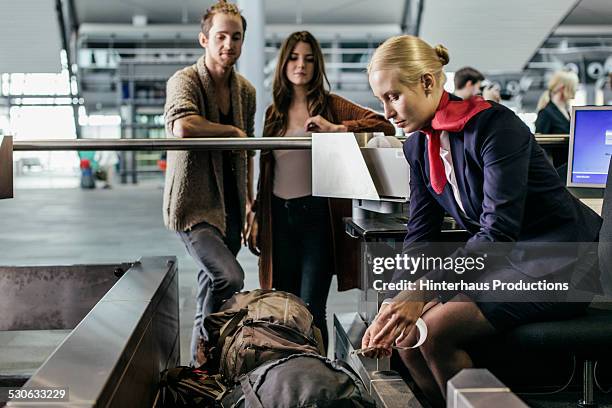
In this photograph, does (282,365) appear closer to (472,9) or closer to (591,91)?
(472,9)

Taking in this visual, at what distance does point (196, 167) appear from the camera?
264 centimetres

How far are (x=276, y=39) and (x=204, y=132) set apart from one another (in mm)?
15486

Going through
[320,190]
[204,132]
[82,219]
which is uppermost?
[204,132]

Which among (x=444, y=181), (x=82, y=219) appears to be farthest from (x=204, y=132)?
(x=82, y=219)

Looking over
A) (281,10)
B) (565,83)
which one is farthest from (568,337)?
(281,10)

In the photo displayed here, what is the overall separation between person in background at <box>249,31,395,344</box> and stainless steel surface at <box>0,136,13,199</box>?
0.89 meters

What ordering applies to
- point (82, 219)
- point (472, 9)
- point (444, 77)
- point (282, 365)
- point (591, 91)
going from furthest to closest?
point (591, 91) < point (472, 9) < point (82, 219) < point (444, 77) < point (282, 365)

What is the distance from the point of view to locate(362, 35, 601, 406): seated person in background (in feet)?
5.29

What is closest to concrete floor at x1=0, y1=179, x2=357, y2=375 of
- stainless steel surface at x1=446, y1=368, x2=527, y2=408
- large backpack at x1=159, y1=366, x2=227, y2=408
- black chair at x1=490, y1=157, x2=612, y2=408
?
large backpack at x1=159, y1=366, x2=227, y2=408

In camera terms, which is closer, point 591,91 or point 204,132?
point 204,132

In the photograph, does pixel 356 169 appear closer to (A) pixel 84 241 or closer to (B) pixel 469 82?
(B) pixel 469 82

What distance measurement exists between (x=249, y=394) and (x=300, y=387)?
Answer: 13cm

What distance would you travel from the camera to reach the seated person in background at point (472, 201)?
1.61m

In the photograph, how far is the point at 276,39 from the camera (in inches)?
693
